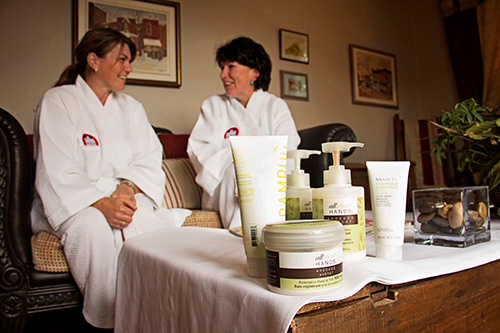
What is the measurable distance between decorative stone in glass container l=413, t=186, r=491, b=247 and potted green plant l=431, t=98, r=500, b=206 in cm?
26

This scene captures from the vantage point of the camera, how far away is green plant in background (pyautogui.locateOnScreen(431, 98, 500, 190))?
0.87 metres

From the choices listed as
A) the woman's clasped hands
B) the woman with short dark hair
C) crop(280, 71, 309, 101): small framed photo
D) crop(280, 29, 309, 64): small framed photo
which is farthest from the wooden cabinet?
crop(280, 29, 309, 64): small framed photo

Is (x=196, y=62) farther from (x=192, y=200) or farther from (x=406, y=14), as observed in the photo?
(x=406, y=14)

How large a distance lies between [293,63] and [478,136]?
7.47ft

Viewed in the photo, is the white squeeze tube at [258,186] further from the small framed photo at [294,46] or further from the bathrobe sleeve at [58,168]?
the small framed photo at [294,46]

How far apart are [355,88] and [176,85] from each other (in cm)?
163

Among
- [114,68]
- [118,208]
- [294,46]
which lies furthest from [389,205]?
[294,46]

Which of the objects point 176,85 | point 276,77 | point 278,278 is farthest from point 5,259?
point 276,77

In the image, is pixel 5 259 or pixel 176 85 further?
pixel 176 85

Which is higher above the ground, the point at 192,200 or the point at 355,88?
the point at 355,88

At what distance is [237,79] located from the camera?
1.84 meters

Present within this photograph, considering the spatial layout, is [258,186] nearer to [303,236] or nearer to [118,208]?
[303,236]

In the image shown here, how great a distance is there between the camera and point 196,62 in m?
2.59

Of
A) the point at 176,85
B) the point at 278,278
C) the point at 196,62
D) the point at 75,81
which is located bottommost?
the point at 278,278
